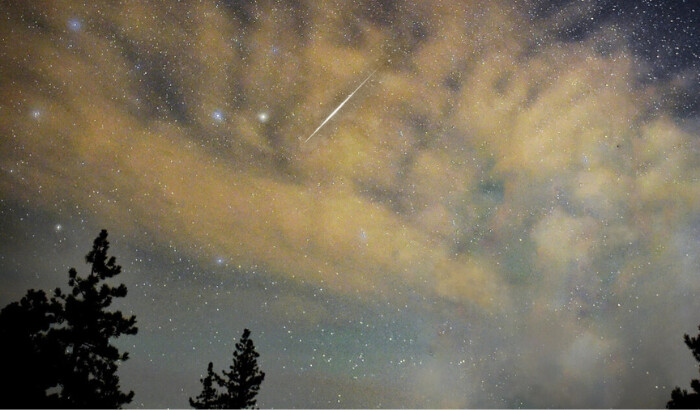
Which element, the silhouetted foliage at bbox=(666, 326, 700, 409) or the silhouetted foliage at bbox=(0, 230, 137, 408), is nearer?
the silhouetted foliage at bbox=(0, 230, 137, 408)

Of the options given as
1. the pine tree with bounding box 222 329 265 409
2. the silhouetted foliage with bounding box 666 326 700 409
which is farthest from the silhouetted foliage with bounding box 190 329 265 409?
the silhouetted foliage with bounding box 666 326 700 409

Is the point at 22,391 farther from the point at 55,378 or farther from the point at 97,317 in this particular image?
the point at 97,317

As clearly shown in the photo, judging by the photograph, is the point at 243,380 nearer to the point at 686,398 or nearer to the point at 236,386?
the point at 236,386

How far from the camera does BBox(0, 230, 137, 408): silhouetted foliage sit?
11.7 m

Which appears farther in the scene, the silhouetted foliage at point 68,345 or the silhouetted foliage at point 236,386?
the silhouetted foliage at point 236,386

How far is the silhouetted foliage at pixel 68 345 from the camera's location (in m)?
11.7

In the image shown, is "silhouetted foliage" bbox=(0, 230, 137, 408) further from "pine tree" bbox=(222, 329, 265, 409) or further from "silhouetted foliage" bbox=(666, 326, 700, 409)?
"silhouetted foliage" bbox=(666, 326, 700, 409)

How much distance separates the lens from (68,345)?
48.0 feet

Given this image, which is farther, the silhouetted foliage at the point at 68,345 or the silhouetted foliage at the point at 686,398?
the silhouetted foliage at the point at 686,398

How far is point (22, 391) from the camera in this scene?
11.4 meters

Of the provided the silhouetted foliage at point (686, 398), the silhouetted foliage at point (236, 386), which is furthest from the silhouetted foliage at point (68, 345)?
the silhouetted foliage at point (686, 398)

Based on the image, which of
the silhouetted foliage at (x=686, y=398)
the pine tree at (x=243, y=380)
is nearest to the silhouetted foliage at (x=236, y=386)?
the pine tree at (x=243, y=380)

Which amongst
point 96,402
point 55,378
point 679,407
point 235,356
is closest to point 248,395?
point 235,356

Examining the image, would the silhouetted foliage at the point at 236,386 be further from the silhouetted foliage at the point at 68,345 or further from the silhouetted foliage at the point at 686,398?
the silhouetted foliage at the point at 686,398
